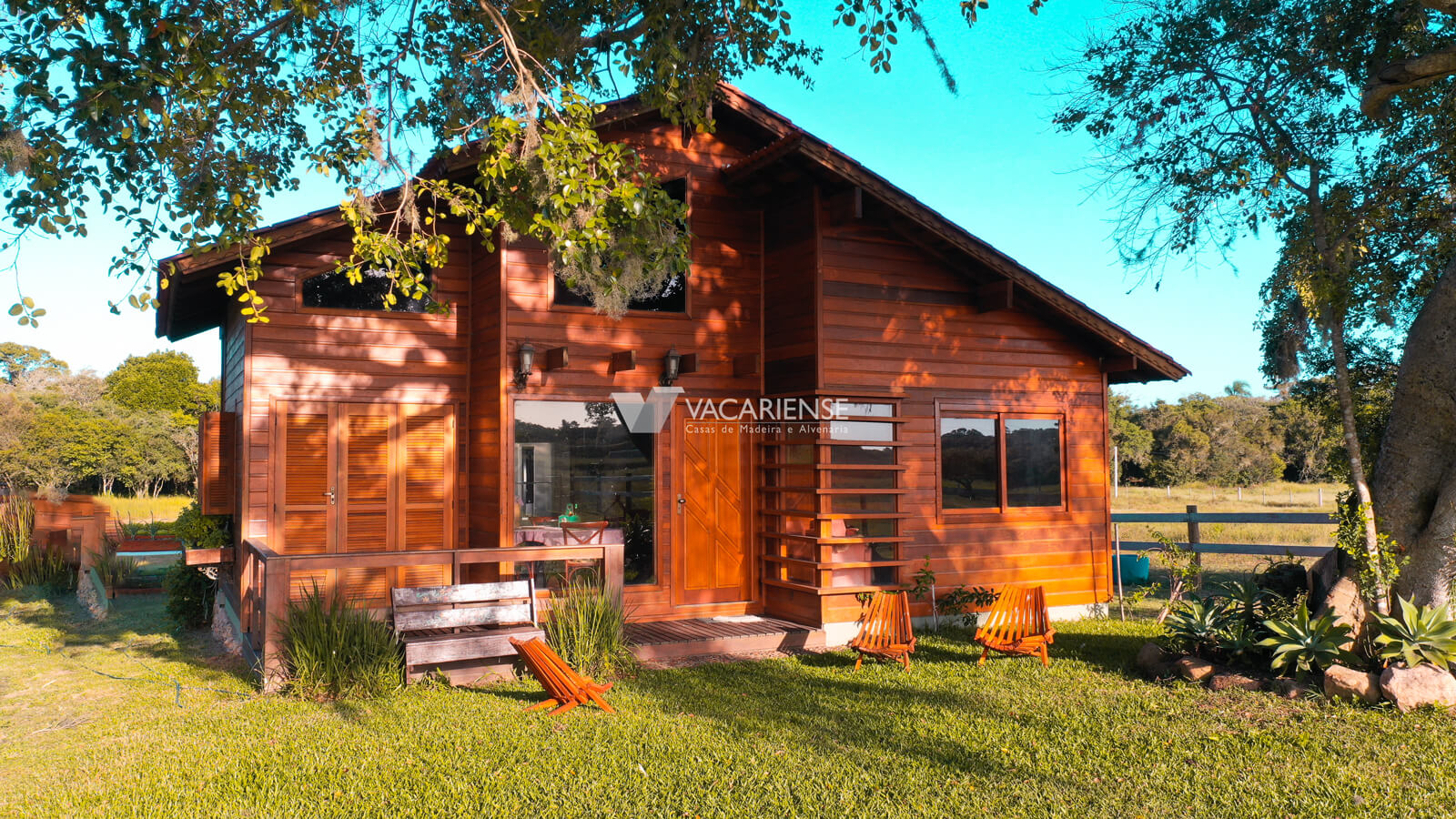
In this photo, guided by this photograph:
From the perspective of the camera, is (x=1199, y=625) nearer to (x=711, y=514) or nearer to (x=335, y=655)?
(x=711, y=514)

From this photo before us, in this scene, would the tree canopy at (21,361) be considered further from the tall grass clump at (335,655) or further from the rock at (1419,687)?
the rock at (1419,687)

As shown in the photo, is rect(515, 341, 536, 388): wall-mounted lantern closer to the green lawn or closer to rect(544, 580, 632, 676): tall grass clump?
rect(544, 580, 632, 676): tall grass clump

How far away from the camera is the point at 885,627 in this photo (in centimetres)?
762

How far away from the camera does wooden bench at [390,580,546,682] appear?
262 inches

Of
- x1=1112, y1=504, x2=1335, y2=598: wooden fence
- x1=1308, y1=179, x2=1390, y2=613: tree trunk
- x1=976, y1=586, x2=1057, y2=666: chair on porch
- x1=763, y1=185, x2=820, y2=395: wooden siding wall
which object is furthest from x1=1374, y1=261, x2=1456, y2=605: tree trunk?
x1=763, y1=185, x2=820, y2=395: wooden siding wall

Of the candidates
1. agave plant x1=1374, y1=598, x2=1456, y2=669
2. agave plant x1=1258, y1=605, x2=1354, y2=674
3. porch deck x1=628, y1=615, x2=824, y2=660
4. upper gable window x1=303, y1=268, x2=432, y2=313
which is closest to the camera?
agave plant x1=1374, y1=598, x2=1456, y2=669

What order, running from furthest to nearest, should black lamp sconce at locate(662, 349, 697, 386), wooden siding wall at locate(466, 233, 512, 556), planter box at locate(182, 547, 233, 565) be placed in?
black lamp sconce at locate(662, 349, 697, 386), wooden siding wall at locate(466, 233, 512, 556), planter box at locate(182, 547, 233, 565)

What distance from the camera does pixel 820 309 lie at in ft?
28.4

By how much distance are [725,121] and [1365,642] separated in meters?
7.19

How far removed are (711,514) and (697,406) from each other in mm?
1089

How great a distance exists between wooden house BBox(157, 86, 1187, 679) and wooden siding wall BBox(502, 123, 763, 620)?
0.02 metres

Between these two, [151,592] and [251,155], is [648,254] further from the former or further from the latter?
[151,592]

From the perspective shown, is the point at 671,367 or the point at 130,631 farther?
the point at 130,631

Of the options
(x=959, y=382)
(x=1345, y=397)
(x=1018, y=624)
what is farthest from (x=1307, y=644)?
(x=959, y=382)
